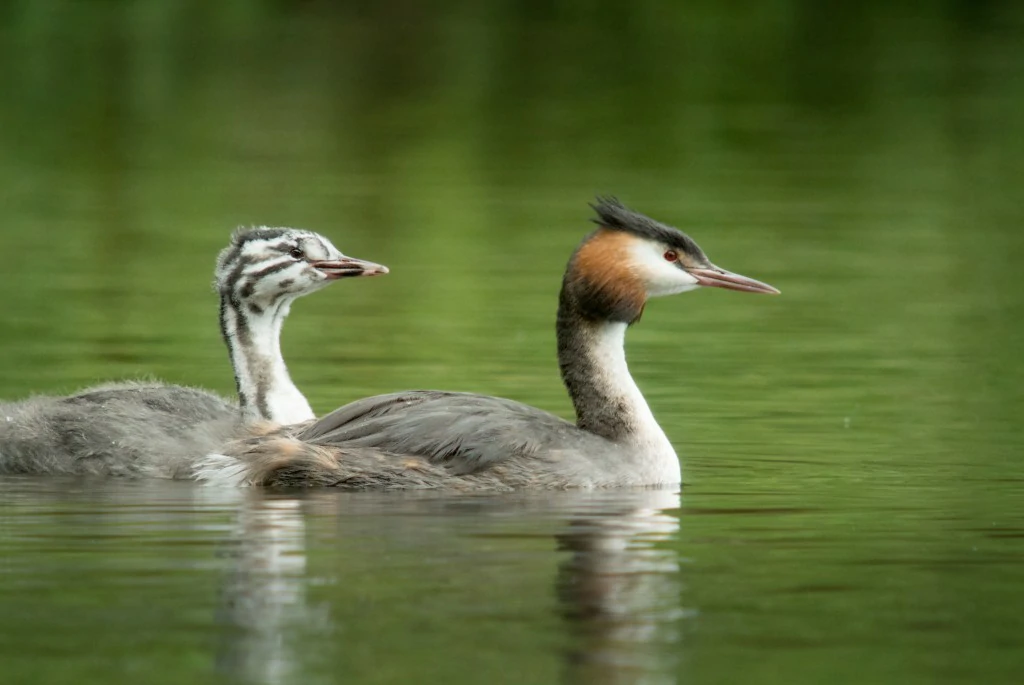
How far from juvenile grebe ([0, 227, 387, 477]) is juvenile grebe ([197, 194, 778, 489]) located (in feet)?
1.37

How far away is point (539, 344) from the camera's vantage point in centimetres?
1481

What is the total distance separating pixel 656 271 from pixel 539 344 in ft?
13.5

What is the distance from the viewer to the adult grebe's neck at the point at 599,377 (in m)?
10.7

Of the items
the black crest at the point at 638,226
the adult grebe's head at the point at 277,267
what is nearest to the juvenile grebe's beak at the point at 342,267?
the adult grebe's head at the point at 277,267

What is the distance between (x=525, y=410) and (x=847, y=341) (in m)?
5.03

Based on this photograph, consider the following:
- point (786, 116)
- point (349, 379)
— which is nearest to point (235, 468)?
point (349, 379)

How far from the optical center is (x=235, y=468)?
1021cm

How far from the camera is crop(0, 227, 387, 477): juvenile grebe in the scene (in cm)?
1070

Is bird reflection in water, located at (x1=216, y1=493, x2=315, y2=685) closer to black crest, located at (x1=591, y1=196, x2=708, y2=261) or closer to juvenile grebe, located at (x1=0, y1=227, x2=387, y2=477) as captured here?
juvenile grebe, located at (x1=0, y1=227, x2=387, y2=477)

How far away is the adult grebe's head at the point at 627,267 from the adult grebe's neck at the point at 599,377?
2.1 inches

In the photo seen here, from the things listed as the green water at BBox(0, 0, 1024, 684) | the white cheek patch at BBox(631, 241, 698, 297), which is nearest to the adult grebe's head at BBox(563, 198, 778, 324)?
the white cheek patch at BBox(631, 241, 698, 297)

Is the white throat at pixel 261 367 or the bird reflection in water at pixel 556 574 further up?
the white throat at pixel 261 367

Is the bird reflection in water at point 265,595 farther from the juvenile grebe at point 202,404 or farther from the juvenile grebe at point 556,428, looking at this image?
the juvenile grebe at point 202,404

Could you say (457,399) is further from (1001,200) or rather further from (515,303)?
(1001,200)
